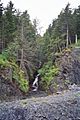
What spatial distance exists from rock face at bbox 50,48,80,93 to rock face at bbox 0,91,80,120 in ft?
53.1

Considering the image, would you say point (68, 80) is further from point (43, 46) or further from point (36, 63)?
point (43, 46)

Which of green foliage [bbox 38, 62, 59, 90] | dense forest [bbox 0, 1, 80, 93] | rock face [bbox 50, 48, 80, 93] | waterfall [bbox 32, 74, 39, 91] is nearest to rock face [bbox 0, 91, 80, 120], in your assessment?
dense forest [bbox 0, 1, 80, 93]

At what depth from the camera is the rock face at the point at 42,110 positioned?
22.6m

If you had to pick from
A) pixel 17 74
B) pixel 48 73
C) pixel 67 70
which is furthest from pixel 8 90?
pixel 67 70

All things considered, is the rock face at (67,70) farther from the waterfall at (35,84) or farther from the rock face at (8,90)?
the rock face at (8,90)

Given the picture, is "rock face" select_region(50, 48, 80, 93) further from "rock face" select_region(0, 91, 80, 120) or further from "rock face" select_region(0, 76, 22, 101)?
"rock face" select_region(0, 91, 80, 120)

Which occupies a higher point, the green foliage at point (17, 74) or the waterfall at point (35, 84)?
the green foliage at point (17, 74)

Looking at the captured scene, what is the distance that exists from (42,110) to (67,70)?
22.2 m

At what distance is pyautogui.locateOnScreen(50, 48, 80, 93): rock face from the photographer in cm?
4259

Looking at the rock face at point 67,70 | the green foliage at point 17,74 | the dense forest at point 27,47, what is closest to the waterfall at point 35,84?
the dense forest at point 27,47

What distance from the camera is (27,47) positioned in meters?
50.3

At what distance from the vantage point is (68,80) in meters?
43.2

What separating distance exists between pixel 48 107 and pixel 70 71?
21449mm

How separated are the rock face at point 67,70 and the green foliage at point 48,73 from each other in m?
0.77
